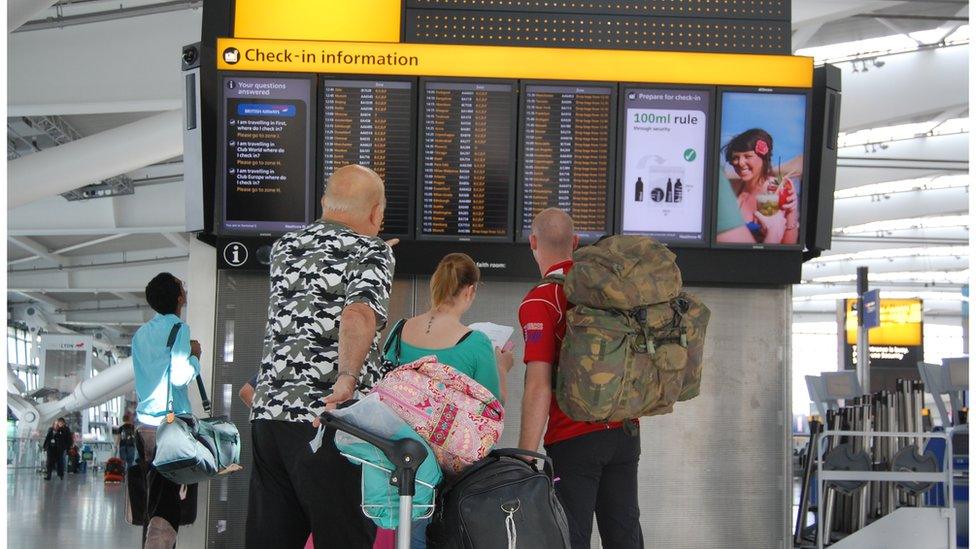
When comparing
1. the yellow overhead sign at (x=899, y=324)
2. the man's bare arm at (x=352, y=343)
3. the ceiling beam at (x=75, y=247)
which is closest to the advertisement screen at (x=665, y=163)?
the man's bare arm at (x=352, y=343)

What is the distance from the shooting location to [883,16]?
14.0m

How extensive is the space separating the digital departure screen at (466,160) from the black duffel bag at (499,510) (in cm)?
267

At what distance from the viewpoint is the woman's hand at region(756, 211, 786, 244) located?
573cm

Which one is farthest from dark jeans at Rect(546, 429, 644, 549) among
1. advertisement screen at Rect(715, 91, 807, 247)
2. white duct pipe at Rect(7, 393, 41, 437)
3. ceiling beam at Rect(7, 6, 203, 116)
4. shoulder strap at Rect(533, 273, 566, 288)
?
white duct pipe at Rect(7, 393, 41, 437)

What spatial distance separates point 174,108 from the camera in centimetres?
1355

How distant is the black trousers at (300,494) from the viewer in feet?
11.0

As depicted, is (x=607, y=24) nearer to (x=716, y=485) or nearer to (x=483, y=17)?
(x=483, y=17)

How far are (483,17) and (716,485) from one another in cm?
276

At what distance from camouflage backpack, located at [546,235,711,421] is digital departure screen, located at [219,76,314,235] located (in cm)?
223

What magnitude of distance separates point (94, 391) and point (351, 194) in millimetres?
35938

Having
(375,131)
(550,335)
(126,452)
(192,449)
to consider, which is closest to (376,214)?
(550,335)

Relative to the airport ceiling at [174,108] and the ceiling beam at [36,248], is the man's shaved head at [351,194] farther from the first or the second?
the ceiling beam at [36,248]

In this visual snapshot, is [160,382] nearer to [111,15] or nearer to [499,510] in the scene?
[499,510]

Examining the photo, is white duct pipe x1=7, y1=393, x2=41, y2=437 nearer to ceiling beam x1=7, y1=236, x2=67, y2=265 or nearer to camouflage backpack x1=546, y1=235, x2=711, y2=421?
ceiling beam x1=7, y1=236, x2=67, y2=265
